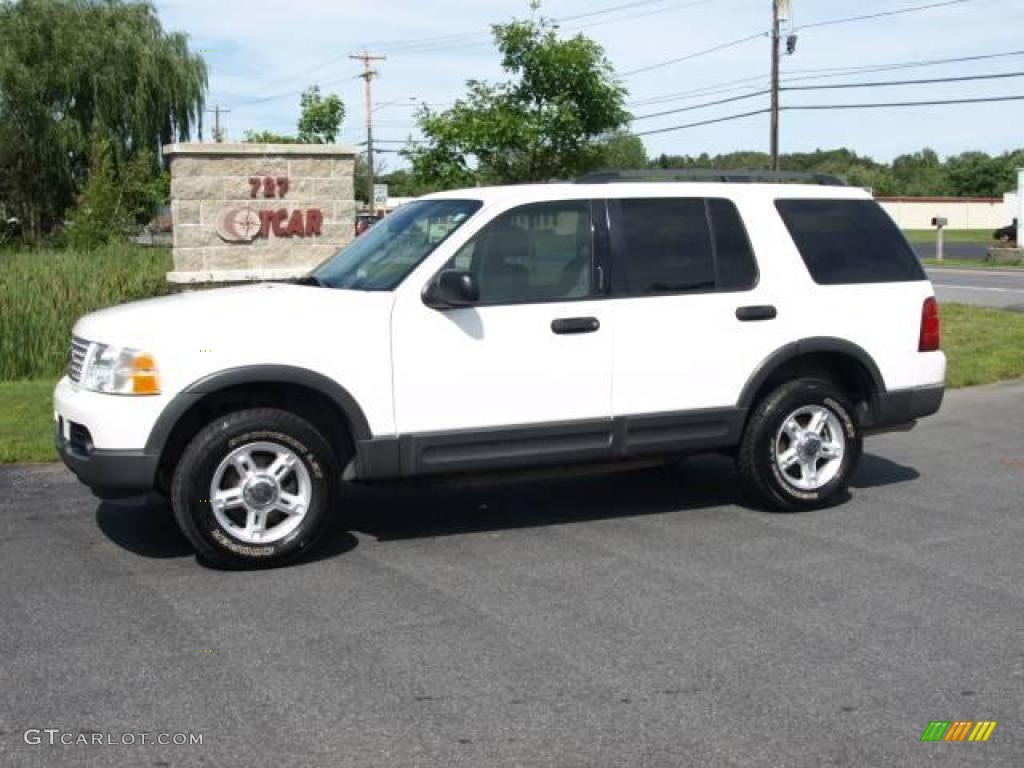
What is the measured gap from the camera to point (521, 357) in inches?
267

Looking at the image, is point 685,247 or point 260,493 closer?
point 260,493

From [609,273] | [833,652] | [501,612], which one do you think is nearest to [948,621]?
[833,652]

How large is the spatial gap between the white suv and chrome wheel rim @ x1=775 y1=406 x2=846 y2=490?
14mm

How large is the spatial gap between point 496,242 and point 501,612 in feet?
6.99

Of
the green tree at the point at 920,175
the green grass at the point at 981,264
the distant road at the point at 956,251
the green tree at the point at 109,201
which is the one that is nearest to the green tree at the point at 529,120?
the green tree at the point at 109,201

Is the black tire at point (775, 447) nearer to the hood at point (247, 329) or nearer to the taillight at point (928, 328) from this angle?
the taillight at point (928, 328)

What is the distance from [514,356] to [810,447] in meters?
2.00

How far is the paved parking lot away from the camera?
429 cm

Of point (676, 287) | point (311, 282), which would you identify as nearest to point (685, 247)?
point (676, 287)

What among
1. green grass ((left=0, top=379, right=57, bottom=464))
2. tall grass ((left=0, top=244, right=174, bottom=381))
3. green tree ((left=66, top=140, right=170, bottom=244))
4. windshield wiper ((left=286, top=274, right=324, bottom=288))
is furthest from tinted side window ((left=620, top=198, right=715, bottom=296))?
green tree ((left=66, top=140, right=170, bottom=244))

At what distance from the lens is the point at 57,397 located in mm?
6688

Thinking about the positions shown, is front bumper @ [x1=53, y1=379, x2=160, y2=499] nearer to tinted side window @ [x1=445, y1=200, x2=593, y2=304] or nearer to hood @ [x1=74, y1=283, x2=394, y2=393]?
hood @ [x1=74, y1=283, x2=394, y2=393]

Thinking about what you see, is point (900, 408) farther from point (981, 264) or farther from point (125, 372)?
point (981, 264)

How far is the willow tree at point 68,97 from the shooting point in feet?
126
